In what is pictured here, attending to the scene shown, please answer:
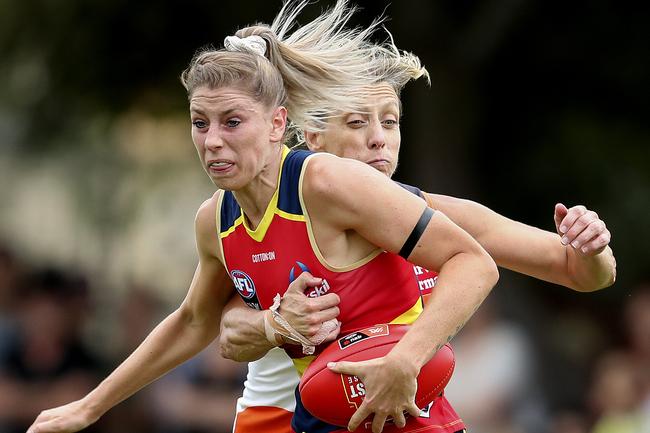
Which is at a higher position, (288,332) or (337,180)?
(337,180)

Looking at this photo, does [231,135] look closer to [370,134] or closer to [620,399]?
[370,134]

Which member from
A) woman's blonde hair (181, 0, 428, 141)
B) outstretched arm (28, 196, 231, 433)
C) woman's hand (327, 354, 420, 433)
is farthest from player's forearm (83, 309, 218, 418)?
woman's hand (327, 354, 420, 433)

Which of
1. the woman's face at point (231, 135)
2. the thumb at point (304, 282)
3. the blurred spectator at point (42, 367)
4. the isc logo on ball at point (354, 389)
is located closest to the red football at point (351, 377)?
the isc logo on ball at point (354, 389)

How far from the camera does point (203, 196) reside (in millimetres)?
11297

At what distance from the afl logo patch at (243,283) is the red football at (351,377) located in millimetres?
401

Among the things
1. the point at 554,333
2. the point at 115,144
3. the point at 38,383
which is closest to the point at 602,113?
the point at 554,333

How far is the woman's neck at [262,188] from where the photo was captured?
4.34 m

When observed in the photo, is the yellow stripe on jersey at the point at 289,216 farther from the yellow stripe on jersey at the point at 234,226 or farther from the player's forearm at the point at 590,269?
the player's forearm at the point at 590,269

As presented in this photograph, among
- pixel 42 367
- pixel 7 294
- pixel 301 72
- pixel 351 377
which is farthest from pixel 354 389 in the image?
pixel 7 294

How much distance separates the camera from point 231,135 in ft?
13.9

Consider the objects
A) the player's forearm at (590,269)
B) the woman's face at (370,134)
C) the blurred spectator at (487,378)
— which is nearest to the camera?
the player's forearm at (590,269)

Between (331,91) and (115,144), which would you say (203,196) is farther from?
(331,91)

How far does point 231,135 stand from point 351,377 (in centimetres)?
88

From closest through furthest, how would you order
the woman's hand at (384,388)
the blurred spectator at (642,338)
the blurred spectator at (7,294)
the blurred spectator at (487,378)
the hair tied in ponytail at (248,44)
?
the woman's hand at (384,388)
the hair tied in ponytail at (248,44)
the blurred spectator at (642,338)
the blurred spectator at (487,378)
the blurred spectator at (7,294)
